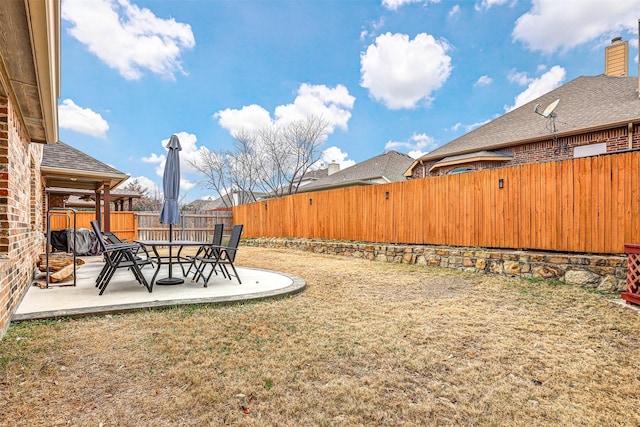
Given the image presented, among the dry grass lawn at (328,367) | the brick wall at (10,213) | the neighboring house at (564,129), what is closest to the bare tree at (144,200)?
the neighboring house at (564,129)

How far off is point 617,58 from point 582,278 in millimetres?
12230

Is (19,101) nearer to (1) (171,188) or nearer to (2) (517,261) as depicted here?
(1) (171,188)

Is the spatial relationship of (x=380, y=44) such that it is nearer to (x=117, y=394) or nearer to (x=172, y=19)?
(x=172, y=19)

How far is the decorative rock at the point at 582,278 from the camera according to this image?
16.1 feet

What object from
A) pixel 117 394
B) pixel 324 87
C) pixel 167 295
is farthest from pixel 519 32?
pixel 117 394

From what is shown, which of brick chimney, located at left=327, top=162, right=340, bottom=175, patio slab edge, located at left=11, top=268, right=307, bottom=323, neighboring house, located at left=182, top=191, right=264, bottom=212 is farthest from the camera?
neighboring house, located at left=182, top=191, right=264, bottom=212

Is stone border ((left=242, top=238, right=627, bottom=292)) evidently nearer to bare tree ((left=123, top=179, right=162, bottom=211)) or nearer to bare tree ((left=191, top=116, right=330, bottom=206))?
bare tree ((left=191, top=116, right=330, bottom=206))

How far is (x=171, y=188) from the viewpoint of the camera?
519cm

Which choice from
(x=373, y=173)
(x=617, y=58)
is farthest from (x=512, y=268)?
(x=373, y=173)

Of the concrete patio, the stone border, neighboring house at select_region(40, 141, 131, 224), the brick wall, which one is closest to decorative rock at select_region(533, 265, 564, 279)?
the stone border

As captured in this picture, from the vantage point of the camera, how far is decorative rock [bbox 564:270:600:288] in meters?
4.90

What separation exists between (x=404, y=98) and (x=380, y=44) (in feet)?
17.9

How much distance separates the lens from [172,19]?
10.1 meters

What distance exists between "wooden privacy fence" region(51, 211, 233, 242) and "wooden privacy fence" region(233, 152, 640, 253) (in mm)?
8427
